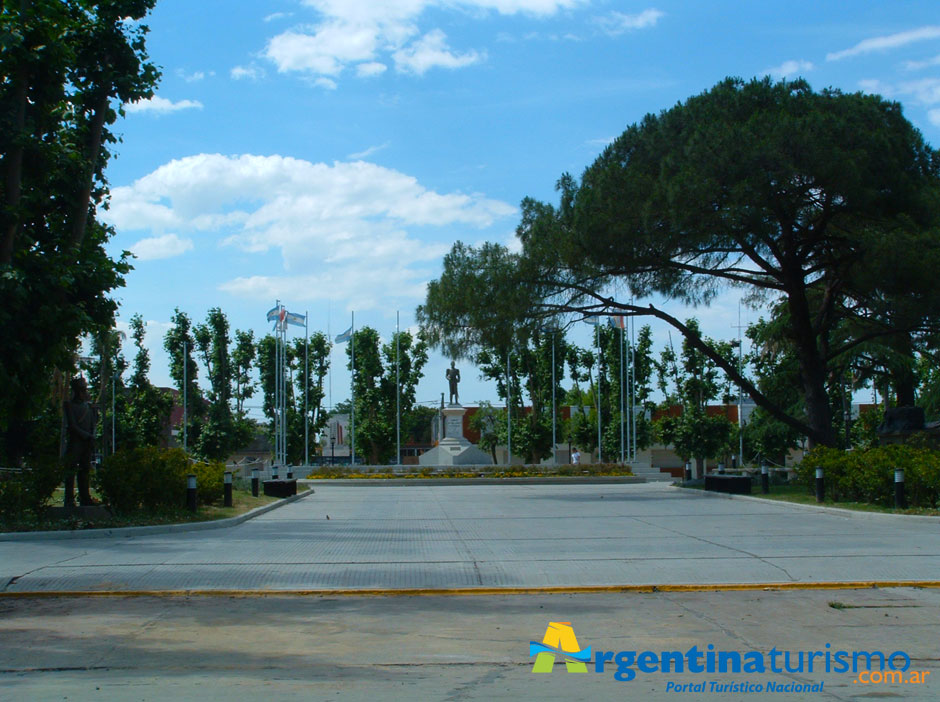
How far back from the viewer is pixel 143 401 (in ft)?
213

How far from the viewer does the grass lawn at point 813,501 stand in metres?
19.8

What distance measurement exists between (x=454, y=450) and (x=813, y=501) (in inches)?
1212

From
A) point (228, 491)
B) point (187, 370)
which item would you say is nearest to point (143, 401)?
point (187, 370)

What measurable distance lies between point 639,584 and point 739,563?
7.38 feet

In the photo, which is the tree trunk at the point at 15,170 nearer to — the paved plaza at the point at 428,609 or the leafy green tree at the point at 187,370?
the paved plaza at the point at 428,609

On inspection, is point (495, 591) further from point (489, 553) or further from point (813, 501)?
point (813, 501)

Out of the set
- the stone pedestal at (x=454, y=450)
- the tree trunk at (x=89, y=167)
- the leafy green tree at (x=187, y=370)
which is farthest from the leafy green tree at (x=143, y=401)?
the tree trunk at (x=89, y=167)

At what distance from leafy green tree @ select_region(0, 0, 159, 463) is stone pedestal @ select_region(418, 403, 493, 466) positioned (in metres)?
34.3

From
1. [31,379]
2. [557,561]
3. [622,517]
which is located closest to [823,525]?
[622,517]

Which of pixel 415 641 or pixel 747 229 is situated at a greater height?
pixel 747 229

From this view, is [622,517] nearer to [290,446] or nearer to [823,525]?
[823,525]

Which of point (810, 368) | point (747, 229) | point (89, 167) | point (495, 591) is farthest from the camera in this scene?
point (810, 368)

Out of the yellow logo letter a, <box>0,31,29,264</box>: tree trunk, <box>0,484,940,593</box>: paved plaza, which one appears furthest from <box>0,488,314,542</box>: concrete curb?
the yellow logo letter a

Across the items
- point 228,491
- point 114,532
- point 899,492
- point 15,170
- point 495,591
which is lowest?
point 495,591
